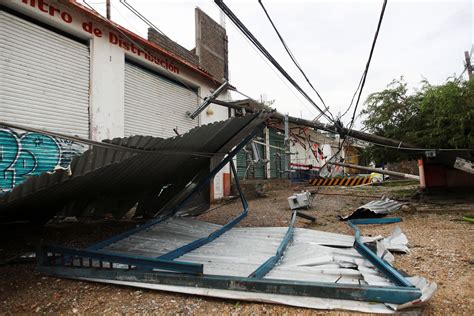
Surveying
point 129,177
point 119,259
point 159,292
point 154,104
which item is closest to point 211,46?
point 154,104

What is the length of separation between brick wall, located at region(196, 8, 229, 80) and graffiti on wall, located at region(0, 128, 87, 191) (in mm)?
6956

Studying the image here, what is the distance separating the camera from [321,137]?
72.5 feet

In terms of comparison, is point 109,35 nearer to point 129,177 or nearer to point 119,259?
point 129,177

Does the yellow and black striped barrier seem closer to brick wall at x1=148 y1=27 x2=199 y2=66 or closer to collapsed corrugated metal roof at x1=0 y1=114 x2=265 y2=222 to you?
brick wall at x1=148 y1=27 x2=199 y2=66

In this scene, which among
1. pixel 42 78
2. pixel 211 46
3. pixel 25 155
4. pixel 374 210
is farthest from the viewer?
pixel 211 46

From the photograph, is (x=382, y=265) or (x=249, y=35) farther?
(x=249, y=35)

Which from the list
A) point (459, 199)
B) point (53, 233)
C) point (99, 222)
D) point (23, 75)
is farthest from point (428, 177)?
point (23, 75)

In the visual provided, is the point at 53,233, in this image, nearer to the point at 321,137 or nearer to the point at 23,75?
the point at 23,75

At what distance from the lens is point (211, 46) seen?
11883 mm

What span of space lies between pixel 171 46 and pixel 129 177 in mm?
7444

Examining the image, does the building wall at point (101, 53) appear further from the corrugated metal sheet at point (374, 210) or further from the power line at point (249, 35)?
the corrugated metal sheet at point (374, 210)

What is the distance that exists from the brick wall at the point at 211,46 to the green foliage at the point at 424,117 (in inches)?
252

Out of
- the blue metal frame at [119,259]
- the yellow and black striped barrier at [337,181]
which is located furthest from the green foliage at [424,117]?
the blue metal frame at [119,259]

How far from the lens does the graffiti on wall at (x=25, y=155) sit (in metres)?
5.12
